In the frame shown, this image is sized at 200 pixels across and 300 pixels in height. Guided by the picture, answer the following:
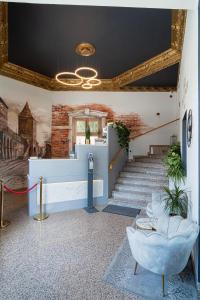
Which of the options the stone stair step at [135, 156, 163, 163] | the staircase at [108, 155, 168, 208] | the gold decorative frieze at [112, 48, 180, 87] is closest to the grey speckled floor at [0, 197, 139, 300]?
the staircase at [108, 155, 168, 208]

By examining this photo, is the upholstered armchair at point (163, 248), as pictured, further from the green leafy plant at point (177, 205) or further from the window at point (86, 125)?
the window at point (86, 125)

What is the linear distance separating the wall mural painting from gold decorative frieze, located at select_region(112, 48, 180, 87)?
125 centimetres

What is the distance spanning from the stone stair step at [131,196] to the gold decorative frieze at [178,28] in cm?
396

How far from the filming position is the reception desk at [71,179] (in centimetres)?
487

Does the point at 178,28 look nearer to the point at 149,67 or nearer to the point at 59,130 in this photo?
the point at 149,67

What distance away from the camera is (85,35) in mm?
5148

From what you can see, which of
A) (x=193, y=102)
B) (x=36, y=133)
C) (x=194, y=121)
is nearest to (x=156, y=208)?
(x=194, y=121)

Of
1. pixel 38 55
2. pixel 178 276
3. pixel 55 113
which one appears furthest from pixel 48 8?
pixel 178 276

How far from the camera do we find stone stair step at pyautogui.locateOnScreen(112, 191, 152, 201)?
5617mm

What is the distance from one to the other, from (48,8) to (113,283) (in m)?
5.02

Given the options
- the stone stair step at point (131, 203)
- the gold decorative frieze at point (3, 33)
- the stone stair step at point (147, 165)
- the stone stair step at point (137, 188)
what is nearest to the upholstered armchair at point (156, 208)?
the stone stair step at point (131, 203)

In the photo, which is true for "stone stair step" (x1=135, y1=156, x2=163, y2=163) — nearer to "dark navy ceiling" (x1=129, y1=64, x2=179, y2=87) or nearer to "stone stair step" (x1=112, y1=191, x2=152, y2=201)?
"stone stair step" (x1=112, y1=191, x2=152, y2=201)

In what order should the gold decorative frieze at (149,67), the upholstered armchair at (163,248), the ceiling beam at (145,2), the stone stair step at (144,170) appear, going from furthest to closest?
1. the stone stair step at (144,170)
2. the gold decorative frieze at (149,67)
3. the ceiling beam at (145,2)
4. the upholstered armchair at (163,248)

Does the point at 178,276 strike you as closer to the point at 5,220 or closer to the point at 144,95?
the point at 5,220
